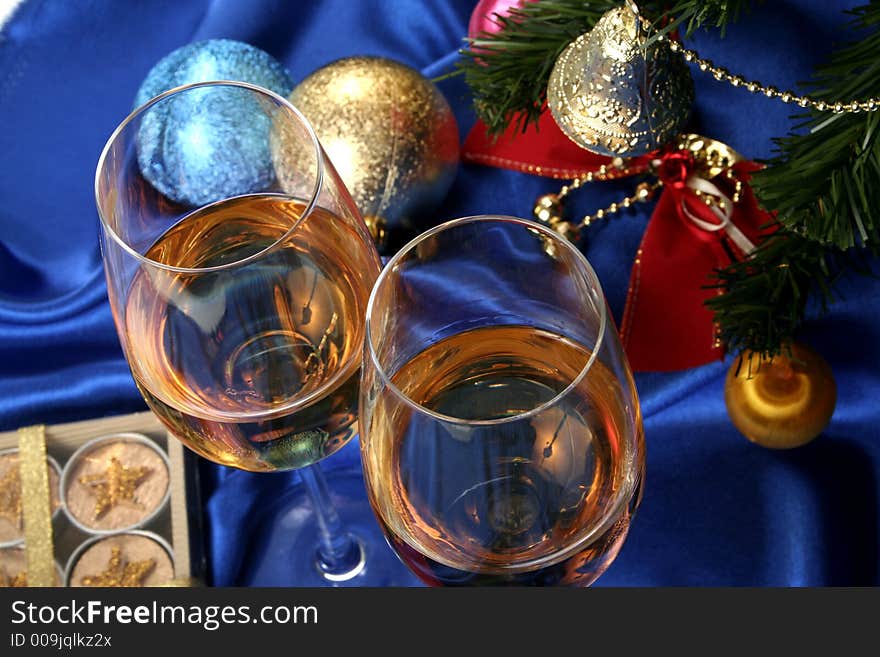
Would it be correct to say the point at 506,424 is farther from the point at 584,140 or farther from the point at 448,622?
the point at 584,140

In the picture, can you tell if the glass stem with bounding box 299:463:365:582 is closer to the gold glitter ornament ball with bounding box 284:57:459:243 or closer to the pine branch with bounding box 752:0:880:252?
the gold glitter ornament ball with bounding box 284:57:459:243

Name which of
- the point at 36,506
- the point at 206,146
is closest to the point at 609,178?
the point at 206,146

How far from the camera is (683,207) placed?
645mm

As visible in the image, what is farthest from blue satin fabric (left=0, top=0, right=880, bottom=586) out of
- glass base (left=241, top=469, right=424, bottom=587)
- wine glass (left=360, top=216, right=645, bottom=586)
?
wine glass (left=360, top=216, right=645, bottom=586)

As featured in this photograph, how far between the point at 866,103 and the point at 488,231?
189mm

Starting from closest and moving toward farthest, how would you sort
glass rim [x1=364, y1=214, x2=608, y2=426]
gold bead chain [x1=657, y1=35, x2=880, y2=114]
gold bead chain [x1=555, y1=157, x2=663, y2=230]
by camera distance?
glass rim [x1=364, y1=214, x2=608, y2=426] < gold bead chain [x1=657, y1=35, x2=880, y2=114] < gold bead chain [x1=555, y1=157, x2=663, y2=230]

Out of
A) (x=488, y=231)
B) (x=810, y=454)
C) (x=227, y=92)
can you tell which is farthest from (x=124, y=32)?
(x=810, y=454)

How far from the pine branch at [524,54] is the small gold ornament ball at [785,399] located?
20cm

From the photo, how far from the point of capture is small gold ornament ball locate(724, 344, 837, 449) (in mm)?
582

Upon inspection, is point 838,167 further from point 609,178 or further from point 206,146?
point 206,146

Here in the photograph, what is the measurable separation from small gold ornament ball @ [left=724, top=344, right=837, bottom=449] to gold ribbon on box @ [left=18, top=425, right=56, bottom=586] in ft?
1.42

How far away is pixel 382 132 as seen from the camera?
651 mm

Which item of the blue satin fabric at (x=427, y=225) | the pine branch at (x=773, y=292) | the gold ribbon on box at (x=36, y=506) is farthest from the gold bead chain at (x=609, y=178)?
the gold ribbon on box at (x=36, y=506)

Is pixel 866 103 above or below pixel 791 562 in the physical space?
above
